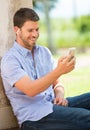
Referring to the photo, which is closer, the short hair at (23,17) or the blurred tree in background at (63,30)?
the short hair at (23,17)

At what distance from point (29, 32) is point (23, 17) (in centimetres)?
11

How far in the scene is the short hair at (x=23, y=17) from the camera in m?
2.89

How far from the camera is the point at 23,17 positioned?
2893mm

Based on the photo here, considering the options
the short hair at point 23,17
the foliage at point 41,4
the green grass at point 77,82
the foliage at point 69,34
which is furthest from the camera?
the foliage at point 69,34

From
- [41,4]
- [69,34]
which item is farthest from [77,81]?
[69,34]

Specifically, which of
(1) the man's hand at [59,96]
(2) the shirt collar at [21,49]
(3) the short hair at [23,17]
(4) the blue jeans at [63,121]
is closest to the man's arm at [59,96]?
(1) the man's hand at [59,96]

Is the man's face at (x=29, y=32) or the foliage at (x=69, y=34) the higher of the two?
the man's face at (x=29, y=32)

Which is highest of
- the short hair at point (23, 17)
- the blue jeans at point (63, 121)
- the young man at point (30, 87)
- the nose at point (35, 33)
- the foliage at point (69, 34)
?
the short hair at point (23, 17)

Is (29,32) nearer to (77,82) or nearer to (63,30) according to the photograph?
(77,82)

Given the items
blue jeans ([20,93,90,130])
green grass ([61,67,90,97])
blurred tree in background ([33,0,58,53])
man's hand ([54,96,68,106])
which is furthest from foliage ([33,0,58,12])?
blue jeans ([20,93,90,130])

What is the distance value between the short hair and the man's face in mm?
25

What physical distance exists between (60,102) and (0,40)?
2.01 feet

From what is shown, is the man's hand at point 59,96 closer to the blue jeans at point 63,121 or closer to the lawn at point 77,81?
the blue jeans at point 63,121

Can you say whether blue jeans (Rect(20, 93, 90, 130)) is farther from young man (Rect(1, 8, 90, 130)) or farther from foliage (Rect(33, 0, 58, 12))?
foliage (Rect(33, 0, 58, 12))
